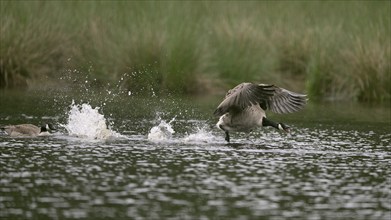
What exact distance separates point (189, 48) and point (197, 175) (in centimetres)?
1342

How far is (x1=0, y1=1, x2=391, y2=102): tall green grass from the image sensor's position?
24750 mm

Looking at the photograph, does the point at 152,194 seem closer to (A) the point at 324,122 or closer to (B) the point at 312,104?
(A) the point at 324,122

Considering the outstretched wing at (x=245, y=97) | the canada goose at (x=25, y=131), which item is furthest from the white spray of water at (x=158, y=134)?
the canada goose at (x=25, y=131)

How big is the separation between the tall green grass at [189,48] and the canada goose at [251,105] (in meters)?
8.63

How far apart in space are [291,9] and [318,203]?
737 inches

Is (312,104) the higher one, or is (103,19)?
(103,19)

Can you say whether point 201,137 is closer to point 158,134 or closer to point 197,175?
point 158,134

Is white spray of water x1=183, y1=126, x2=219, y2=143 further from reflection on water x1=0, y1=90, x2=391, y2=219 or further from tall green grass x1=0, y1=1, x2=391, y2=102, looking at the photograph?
tall green grass x1=0, y1=1, x2=391, y2=102

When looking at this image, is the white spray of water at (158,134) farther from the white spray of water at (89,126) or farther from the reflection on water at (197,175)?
the white spray of water at (89,126)

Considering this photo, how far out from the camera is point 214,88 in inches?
1018

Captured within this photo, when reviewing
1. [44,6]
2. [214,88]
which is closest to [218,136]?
[214,88]

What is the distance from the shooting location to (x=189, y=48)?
25.1 m

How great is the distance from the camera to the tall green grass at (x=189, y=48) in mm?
24750

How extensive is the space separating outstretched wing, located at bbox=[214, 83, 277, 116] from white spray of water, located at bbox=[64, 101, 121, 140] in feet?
6.11
